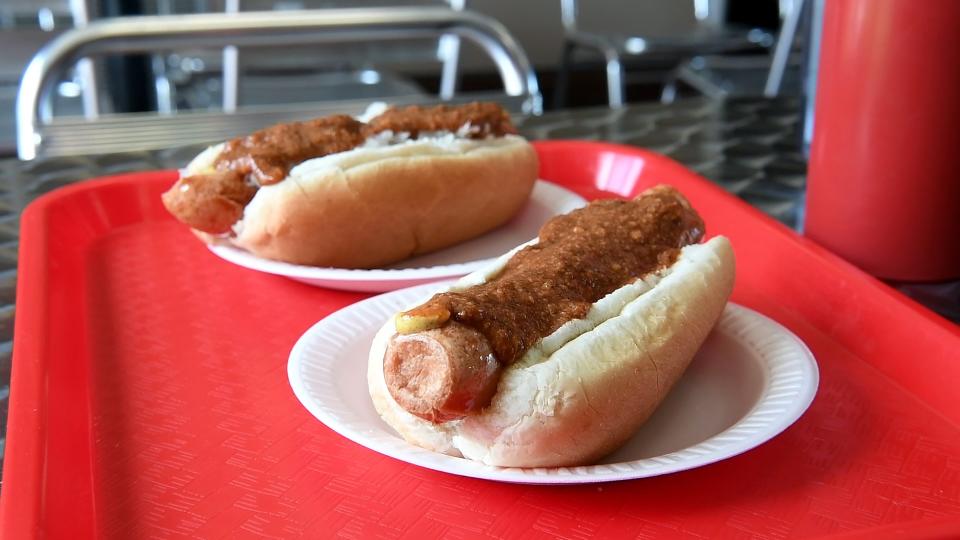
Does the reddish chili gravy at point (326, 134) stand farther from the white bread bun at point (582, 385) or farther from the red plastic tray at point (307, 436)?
the white bread bun at point (582, 385)

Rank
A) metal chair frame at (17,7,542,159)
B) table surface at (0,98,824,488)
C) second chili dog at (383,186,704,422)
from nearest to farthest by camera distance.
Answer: second chili dog at (383,186,704,422)
table surface at (0,98,824,488)
metal chair frame at (17,7,542,159)

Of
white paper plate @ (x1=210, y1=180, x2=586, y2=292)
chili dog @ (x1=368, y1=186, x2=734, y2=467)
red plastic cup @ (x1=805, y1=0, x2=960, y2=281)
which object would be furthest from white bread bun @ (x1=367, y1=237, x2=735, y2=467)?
red plastic cup @ (x1=805, y1=0, x2=960, y2=281)

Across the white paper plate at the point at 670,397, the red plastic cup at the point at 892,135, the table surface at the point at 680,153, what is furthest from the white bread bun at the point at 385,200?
the red plastic cup at the point at 892,135

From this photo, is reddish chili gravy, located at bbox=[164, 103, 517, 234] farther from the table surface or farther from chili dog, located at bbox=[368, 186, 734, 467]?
chili dog, located at bbox=[368, 186, 734, 467]

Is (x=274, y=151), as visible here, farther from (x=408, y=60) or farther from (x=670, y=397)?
(x=408, y=60)

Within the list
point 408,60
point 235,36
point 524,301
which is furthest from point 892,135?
point 408,60

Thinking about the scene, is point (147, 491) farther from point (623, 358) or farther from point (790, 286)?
point (790, 286)

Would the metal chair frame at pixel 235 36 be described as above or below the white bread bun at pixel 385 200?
above
